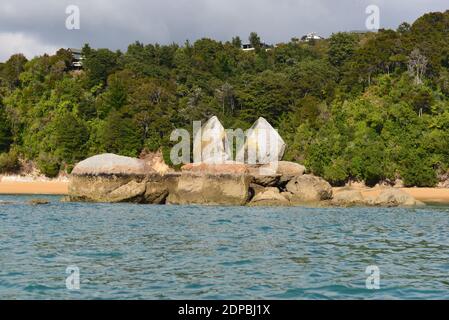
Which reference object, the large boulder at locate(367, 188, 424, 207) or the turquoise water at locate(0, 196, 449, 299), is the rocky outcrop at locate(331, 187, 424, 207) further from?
the turquoise water at locate(0, 196, 449, 299)

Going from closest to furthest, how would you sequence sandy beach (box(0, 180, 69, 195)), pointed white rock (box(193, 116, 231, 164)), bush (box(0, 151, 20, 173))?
1. pointed white rock (box(193, 116, 231, 164))
2. sandy beach (box(0, 180, 69, 195))
3. bush (box(0, 151, 20, 173))

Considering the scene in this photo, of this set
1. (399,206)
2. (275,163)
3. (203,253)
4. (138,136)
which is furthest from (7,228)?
(138,136)

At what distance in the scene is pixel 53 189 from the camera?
62.2 m

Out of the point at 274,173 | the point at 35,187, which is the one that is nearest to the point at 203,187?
the point at 274,173

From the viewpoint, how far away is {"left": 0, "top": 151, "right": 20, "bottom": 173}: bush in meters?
69.2

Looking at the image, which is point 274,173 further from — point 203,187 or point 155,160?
point 155,160

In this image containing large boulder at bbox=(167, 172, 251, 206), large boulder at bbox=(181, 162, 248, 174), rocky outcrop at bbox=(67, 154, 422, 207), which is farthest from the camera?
large boulder at bbox=(181, 162, 248, 174)

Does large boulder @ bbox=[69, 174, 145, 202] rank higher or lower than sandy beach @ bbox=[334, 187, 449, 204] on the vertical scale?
higher

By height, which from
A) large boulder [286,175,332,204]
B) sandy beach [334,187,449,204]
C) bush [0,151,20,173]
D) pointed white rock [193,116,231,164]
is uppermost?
pointed white rock [193,116,231,164]

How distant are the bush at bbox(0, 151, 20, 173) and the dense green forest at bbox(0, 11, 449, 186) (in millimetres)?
132

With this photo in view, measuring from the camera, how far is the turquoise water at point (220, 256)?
1160 cm

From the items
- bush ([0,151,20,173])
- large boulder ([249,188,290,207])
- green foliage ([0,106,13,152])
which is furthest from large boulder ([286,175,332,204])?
green foliage ([0,106,13,152])

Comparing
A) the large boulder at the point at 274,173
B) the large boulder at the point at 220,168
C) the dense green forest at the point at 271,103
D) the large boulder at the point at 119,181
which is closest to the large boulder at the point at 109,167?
the large boulder at the point at 119,181
